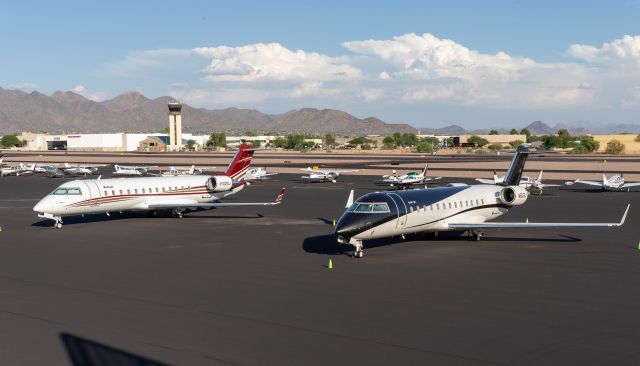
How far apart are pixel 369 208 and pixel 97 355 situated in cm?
1511

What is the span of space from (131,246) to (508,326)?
65.4 ft

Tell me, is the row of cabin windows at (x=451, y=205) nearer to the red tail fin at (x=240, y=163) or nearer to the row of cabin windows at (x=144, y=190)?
the row of cabin windows at (x=144, y=190)

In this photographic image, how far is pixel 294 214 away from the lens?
4419cm

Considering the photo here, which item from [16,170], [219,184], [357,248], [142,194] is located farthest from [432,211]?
[16,170]

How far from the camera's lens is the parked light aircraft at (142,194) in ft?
124

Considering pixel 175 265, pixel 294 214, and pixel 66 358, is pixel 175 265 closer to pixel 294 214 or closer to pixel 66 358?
pixel 66 358

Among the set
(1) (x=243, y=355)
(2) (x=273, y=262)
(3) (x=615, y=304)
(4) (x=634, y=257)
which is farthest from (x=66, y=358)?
(4) (x=634, y=257)

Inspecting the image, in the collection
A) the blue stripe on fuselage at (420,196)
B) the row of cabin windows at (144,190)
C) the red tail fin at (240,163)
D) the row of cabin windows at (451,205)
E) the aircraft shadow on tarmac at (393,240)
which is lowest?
the aircraft shadow on tarmac at (393,240)

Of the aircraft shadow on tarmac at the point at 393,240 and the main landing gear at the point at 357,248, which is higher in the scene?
the main landing gear at the point at 357,248

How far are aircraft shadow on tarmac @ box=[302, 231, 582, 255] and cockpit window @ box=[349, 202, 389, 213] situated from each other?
7.58ft

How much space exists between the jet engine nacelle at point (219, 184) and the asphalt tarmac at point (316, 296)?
22.8 ft

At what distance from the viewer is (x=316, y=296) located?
20875 mm

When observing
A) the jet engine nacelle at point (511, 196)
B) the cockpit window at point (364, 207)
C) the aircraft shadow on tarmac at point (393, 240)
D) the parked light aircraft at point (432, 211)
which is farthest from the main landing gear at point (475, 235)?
the cockpit window at point (364, 207)

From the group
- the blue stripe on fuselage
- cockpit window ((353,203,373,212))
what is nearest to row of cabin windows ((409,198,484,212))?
the blue stripe on fuselage
